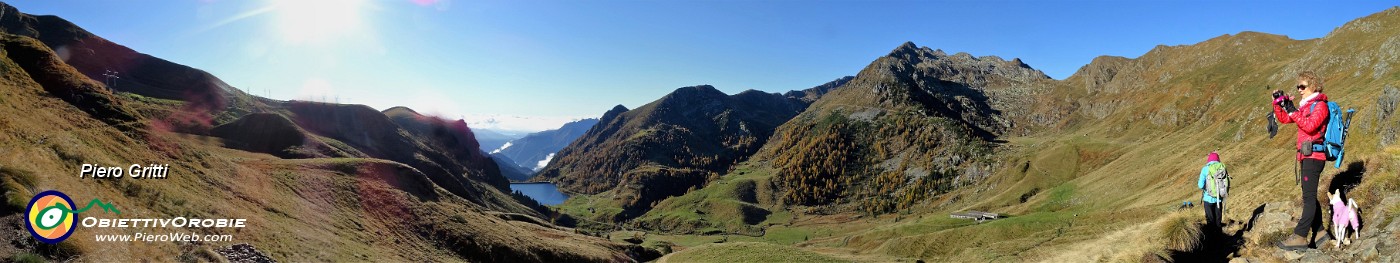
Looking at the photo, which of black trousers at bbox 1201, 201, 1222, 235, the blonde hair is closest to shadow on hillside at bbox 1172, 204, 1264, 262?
black trousers at bbox 1201, 201, 1222, 235

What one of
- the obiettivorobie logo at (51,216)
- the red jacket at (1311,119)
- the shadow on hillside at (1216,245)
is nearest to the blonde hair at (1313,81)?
the red jacket at (1311,119)

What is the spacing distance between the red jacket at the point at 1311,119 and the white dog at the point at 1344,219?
4.10 ft

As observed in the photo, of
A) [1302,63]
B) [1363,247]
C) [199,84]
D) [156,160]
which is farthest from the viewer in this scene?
[199,84]

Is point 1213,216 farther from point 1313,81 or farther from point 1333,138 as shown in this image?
point 1313,81

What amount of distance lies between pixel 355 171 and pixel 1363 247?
101m

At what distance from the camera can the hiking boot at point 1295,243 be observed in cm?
1485

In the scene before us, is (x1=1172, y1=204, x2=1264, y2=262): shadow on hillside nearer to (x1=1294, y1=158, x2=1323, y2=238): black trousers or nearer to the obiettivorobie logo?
(x1=1294, y1=158, x2=1323, y2=238): black trousers

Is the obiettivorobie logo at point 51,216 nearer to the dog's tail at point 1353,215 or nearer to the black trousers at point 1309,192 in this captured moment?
the black trousers at point 1309,192

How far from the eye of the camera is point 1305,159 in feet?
48.5

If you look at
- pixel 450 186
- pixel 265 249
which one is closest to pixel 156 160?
pixel 265 249

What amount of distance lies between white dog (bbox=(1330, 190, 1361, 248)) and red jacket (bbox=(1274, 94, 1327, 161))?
4.10ft

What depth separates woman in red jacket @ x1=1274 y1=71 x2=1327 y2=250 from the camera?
14224 millimetres

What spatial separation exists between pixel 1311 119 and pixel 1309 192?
2102mm

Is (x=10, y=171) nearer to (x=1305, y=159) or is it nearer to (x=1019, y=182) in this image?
(x=1305, y=159)
